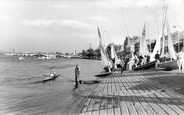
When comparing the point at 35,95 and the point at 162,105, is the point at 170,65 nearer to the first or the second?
the point at 35,95

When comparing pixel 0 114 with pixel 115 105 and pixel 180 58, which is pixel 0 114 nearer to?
pixel 115 105

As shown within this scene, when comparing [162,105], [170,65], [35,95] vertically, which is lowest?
[35,95]

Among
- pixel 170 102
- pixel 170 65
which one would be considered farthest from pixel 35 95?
pixel 170 65

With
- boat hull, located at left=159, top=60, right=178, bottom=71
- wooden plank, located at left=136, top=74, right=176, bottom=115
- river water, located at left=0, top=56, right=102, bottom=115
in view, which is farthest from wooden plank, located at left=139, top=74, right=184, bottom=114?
boat hull, located at left=159, top=60, right=178, bottom=71

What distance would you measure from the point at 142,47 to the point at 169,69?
973 centimetres

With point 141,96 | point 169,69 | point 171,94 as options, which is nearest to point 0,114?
point 141,96

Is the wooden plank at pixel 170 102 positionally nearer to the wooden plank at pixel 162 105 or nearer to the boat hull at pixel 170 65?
the wooden plank at pixel 162 105

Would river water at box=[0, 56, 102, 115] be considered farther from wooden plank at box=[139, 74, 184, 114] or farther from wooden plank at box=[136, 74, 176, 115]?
wooden plank at box=[139, 74, 184, 114]

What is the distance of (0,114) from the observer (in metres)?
11.3

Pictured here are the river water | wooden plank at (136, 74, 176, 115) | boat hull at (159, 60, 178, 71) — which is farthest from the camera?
boat hull at (159, 60, 178, 71)

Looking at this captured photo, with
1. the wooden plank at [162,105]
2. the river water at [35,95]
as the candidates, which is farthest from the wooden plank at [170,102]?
the river water at [35,95]

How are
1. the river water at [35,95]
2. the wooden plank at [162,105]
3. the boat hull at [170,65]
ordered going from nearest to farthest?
the wooden plank at [162,105] → the river water at [35,95] → the boat hull at [170,65]

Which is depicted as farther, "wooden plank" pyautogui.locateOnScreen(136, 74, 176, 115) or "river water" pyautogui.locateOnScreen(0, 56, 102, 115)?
"river water" pyautogui.locateOnScreen(0, 56, 102, 115)

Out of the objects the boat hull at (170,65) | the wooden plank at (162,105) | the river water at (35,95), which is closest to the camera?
the wooden plank at (162,105)
